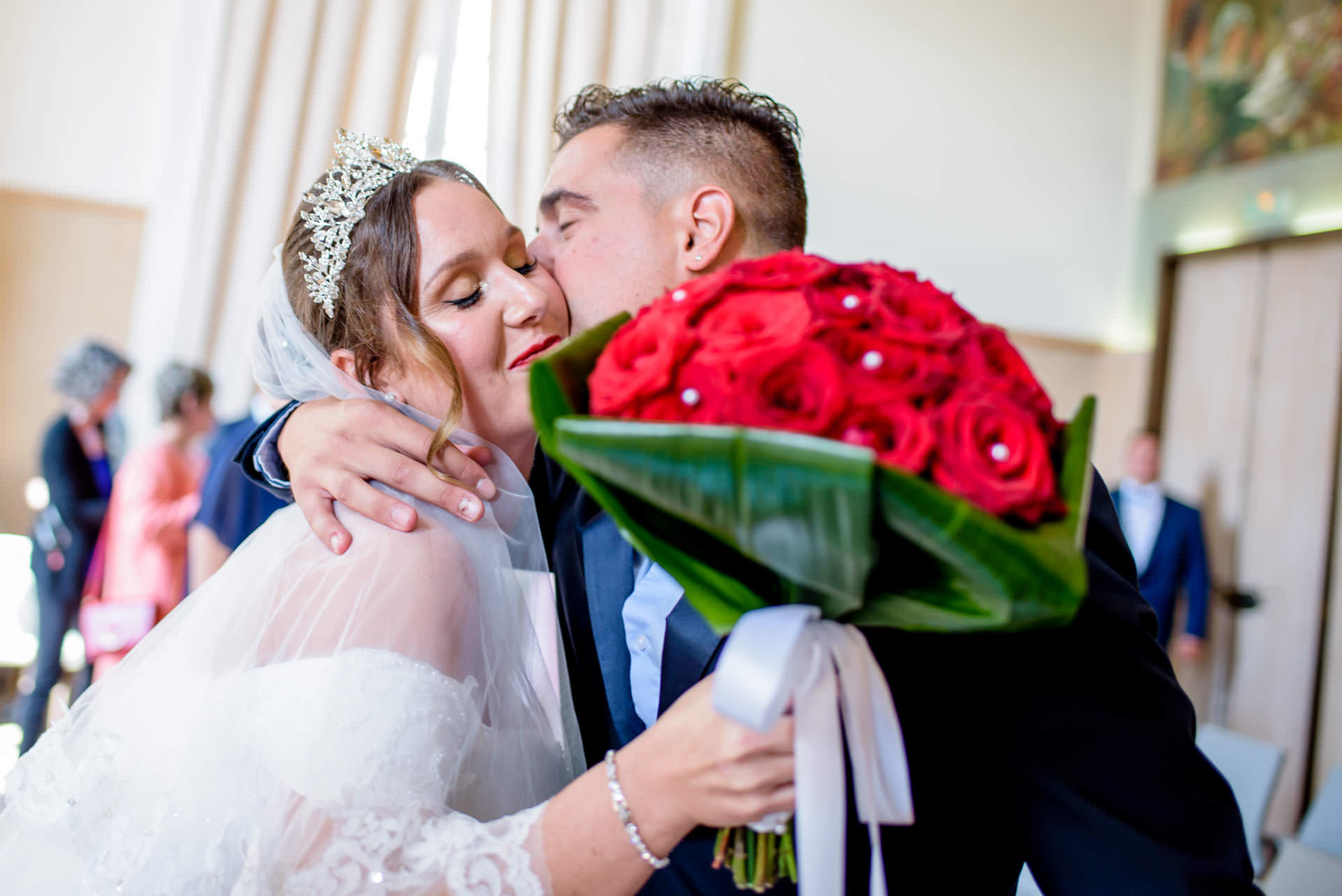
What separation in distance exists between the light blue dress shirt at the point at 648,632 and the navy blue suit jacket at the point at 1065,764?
280 millimetres

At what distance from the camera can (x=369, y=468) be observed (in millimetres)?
1383

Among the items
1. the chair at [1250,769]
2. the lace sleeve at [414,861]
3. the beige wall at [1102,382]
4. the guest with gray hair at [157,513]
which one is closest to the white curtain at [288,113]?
the guest with gray hair at [157,513]

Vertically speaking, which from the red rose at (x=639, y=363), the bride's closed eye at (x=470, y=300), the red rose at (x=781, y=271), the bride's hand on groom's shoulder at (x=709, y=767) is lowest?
the bride's hand on groom's shoulder at (x=709, y=767)

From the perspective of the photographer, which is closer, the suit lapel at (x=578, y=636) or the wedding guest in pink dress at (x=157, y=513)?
the suit lapel at (x=578, y=636)

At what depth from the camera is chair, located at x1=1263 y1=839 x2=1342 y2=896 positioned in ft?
7.74

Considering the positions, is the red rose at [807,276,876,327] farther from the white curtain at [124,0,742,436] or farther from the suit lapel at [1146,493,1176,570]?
the suit lapel at [1146,493,1176,570]

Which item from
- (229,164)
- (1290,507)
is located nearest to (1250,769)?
(1290,507)

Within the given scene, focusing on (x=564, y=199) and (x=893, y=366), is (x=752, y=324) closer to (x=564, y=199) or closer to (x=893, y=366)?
(x=893, y=366)

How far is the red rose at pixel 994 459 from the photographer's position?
675mm

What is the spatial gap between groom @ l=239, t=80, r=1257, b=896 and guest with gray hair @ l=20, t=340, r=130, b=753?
3.10 m

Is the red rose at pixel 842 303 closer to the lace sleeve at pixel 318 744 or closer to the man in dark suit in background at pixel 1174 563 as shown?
the lace sleeve at pixel 318 744

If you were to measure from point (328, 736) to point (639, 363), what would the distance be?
68 centimetres

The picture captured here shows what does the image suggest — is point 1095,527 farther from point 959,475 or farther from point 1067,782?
point 959,475

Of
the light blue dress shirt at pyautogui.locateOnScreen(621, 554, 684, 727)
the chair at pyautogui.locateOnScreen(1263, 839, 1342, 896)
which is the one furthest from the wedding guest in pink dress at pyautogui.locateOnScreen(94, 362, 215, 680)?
the chair at pyautogui.locateOnScreen(1263, 839, 1342, 896)
